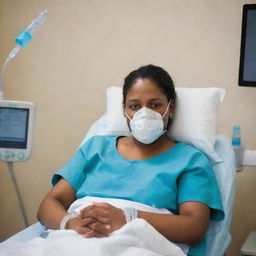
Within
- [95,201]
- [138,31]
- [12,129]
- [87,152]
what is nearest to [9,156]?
[12,129]

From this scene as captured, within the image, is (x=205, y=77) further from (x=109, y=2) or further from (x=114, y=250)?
(x=114, y=250)

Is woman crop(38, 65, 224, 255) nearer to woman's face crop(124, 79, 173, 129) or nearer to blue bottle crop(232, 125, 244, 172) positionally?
woman's face crop(124, 79, 173, 129)

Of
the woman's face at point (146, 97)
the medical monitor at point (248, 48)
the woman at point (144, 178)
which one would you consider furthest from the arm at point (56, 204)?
the medical monitor at point (248, 48)

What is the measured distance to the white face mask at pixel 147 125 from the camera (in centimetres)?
180

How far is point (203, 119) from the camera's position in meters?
1.98


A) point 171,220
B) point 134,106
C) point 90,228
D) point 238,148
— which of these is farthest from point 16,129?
point 238,148

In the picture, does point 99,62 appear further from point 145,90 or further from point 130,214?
point 130,214

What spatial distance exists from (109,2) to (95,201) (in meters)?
1.29

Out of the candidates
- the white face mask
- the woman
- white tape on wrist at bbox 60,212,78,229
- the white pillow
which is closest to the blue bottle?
the white pillow

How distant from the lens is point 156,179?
1734 millimetres

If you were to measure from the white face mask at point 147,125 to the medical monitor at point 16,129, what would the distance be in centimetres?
47

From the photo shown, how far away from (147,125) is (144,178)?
199 millimetres

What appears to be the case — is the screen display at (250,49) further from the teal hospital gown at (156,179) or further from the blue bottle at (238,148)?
the teal hospital gown at (156,179)

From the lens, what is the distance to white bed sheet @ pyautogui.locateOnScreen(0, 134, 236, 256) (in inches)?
67.9
